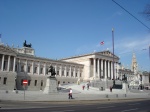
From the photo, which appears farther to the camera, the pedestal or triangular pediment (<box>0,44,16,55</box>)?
triangular pediment (<box>0,44,16,55</box>)

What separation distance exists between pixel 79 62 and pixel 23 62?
36.8 meters

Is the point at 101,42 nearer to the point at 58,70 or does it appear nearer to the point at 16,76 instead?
the point at 58,70

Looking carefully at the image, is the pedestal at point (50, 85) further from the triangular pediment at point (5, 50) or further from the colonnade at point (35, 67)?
the triangular pediment at point (5, 50)

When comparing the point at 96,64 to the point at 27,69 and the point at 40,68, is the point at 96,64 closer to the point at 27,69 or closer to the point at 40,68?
the point at 40,68

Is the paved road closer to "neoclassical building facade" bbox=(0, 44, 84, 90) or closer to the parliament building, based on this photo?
the parliament building

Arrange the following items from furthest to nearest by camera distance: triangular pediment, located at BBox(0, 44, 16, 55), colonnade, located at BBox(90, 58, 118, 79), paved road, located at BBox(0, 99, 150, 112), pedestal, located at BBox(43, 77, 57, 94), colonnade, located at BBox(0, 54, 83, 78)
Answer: colonnade, located at BBox(90, 58, 118, 79), colonnade, located at BBox(0, 54, 83, 78), triangular pediment, located at BBox(0, 44, 16, 55), pedestal, located at BBox(43, 77, 57, 94), paved road, located at BBox(0, 99, 150, 112)

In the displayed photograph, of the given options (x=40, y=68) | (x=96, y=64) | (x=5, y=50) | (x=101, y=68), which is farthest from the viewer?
(x=101, y=68)

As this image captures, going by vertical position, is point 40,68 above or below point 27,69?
above

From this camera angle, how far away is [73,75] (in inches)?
3866

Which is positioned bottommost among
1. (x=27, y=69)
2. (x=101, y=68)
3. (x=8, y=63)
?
(x=27, y=69)

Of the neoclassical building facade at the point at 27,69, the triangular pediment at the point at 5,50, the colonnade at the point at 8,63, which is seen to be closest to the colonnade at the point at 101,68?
the neoclassical building facade at the point at 27,69

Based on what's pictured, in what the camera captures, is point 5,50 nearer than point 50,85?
No

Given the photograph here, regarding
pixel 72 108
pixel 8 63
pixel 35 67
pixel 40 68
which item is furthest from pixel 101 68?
pixel 72 108

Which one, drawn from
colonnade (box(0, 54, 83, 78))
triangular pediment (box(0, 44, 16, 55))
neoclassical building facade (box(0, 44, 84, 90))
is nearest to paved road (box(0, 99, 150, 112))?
neoclassical building facade (box(0, 44, 84, 90))
